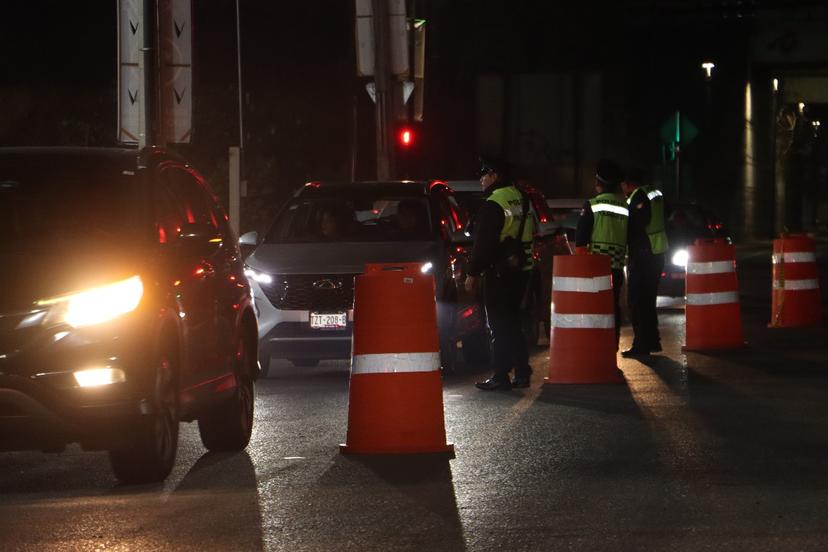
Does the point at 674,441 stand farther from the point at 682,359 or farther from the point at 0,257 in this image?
the point at 682,359

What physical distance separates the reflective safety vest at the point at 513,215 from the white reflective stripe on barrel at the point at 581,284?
28 cm

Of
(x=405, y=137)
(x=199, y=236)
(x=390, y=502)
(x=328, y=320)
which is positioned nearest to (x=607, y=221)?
(x=328, y=320)

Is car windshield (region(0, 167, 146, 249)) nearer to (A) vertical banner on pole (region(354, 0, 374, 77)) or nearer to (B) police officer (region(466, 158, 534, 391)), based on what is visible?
(B) police officer (region(466, 158, 534, 391))

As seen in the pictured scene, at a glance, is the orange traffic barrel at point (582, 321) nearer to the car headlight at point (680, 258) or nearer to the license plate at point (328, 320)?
the license plate at point (328, 320)

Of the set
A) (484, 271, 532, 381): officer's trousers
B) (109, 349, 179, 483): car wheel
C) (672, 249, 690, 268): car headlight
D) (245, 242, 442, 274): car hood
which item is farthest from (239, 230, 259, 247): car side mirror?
(672, 249, 690, 268): car headlight

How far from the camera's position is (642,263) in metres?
16.4

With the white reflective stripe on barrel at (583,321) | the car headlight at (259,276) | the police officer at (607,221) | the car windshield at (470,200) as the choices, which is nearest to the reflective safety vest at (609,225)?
the police officer at (607,221)

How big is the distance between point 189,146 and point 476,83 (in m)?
8.32

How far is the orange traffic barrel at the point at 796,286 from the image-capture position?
19578mm

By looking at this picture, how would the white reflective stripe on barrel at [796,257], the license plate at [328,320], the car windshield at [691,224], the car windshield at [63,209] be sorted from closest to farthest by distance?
the car windshield at [63,209]
the license plate at [328,320]
the white reflective stripe on barrel at [796,257]
the car windshield at [691,224]

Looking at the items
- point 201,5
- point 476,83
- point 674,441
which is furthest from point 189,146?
point 674,441

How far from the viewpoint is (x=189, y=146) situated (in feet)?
124

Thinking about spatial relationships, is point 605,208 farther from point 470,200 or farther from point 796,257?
point 796,257

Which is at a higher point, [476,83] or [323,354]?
[476,83]
